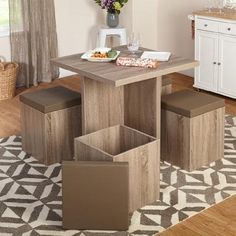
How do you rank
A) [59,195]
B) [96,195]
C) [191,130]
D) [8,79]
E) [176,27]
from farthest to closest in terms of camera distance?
[176,27], [8,79], [191,130], [59,195], [96,195]

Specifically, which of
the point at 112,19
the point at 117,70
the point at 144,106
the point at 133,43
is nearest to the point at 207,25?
the point at 112,19

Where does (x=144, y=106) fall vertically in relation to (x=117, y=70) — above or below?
below

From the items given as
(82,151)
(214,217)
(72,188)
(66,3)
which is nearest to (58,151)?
(82,151)

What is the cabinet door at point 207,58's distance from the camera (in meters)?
5.24

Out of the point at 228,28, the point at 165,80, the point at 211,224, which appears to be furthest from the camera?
the point at 228,28

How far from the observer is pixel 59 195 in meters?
3.59

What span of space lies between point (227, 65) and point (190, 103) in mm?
1395

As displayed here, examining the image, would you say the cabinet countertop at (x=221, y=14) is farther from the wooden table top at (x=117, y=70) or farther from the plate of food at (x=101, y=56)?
the plate of food at (x=101, y=56)

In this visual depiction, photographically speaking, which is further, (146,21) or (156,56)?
(146,21)

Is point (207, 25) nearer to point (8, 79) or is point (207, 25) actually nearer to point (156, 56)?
point (156, 56)

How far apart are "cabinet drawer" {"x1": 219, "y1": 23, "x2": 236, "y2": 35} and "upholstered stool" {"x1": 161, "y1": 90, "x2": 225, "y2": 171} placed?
120cm

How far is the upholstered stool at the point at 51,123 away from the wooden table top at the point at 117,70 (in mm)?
299

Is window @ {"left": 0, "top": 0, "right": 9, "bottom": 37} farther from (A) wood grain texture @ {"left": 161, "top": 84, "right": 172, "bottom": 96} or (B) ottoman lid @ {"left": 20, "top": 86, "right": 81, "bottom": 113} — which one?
(A) wood grain texture @ {"left": 161, "top": 84, "right": 172, "bottom": 96}

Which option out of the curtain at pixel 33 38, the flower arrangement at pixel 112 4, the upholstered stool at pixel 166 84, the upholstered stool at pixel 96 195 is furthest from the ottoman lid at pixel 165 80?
the curtain at pixel 33 38
